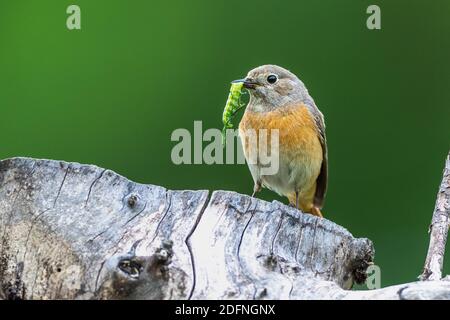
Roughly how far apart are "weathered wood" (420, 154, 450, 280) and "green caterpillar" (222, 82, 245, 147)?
2097 millimetres

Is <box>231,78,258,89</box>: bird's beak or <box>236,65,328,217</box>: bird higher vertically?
<box>231,78,258,89</box>: bird's beak

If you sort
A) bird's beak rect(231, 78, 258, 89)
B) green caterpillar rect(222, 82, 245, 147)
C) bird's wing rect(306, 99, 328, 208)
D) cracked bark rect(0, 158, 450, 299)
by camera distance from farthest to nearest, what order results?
bird's wing rect(306, 99, 328, 208), bird's beak rect(231, 78, 258, 89), green caterpillar rect(222, 82, 245, 147), cracked bark rect(0, 158, 450, 299)

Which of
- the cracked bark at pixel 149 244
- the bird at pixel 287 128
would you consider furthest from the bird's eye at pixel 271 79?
the cracked bark at pixel 149 244

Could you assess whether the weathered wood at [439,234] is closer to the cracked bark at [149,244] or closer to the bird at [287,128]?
the cracked bark at [149,244]

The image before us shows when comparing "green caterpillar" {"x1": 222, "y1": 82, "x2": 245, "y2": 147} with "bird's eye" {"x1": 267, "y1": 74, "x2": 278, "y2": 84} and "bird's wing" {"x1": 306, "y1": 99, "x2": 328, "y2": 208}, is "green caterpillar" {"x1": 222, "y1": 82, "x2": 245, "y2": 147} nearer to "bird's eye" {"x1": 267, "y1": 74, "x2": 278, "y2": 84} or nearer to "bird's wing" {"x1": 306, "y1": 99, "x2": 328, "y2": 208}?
"bird's eye" {"x1": 267, "y1": 74, "x2": 278, "y2": 84}

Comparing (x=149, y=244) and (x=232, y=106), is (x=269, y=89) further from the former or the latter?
(x=149, y=244)

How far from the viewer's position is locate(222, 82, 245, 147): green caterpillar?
6930 millimetres

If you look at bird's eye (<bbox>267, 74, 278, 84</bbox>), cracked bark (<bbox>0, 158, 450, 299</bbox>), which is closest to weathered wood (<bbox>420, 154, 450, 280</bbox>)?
cracked bark (<bbox>0, 158, 450, 299</bbox>)

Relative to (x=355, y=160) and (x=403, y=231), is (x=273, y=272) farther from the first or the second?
(x=355, y=160)

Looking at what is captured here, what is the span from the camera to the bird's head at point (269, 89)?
24.1 feet

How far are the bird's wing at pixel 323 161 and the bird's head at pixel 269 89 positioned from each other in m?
0.18

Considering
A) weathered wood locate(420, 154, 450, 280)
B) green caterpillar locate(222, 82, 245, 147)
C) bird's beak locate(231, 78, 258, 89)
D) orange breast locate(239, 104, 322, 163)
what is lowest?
weathered wood locate(420, 154, 450, 280)

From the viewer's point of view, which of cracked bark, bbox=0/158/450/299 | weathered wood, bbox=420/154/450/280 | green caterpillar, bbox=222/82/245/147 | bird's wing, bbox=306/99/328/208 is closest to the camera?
cracked bark, bbox=0/158/450/299

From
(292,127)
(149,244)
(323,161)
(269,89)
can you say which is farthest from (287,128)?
(149,244)
